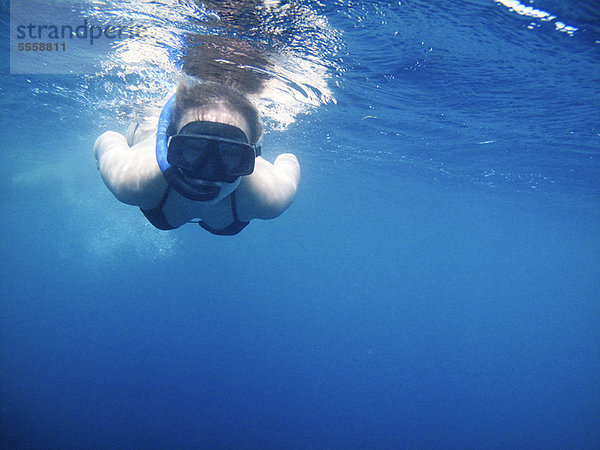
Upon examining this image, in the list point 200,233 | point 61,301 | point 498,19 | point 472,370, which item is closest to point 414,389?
point 472,370

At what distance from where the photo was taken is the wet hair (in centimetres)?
208

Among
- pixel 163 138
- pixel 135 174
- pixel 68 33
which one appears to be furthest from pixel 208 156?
pixel 68 33

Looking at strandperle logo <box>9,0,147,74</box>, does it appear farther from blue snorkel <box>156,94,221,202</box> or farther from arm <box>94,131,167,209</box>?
blue snorkel <box>156,94,221,202</box>

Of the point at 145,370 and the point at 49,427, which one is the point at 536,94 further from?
the point at 145,370

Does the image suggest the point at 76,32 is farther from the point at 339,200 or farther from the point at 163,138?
the point at 339,200

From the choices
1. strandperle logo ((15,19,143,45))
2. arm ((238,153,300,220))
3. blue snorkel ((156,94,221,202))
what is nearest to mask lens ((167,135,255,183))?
blue snorkel ((156,94,221,202))

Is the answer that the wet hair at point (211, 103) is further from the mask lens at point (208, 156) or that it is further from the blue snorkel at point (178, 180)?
the mask lens at point (208, 156)

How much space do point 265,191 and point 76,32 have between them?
8959mm

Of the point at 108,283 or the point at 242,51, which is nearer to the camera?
the point at 242,51

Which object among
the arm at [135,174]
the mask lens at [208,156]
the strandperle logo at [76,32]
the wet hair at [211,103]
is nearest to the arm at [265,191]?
the wet hair at [211,103]

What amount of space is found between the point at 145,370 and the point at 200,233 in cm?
3848

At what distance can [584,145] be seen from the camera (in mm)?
12914

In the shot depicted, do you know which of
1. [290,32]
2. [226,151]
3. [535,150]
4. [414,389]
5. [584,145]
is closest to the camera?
[226,151]

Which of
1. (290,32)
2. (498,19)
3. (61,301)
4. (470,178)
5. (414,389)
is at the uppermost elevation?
(498,19)
